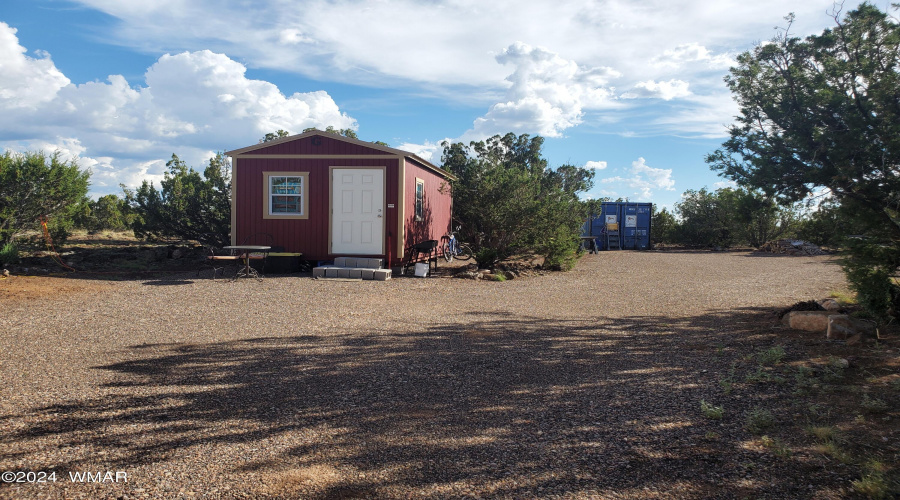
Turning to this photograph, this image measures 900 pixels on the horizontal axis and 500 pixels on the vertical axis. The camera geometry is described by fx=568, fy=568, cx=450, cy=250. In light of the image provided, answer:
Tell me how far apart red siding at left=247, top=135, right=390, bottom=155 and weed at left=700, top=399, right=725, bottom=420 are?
380 inches

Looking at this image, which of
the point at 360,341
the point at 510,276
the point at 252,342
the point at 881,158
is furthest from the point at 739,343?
the point at 510,276

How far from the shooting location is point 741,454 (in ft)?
10.2

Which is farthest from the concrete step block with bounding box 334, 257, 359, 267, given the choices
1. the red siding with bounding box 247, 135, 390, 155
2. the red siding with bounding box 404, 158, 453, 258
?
the red siding with bounding box 247, 135, 390, 155

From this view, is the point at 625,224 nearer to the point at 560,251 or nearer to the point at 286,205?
the point at 560,251

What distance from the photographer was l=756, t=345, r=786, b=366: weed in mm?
4870

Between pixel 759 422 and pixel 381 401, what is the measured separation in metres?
2.45

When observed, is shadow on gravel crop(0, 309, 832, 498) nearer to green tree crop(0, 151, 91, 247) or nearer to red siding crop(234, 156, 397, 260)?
red siding crop(234, 156, 397, 260)

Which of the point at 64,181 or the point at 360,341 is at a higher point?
the point at 64,181

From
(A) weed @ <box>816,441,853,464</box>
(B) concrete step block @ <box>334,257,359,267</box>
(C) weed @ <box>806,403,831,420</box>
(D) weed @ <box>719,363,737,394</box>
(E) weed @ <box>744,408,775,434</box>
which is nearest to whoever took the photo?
(A) weed @ <box>816,441,853,464</box>

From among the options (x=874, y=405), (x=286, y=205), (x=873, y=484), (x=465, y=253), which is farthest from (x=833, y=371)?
(x=465, y=253)

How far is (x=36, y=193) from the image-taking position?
12.5 m

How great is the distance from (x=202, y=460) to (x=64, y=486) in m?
0.61

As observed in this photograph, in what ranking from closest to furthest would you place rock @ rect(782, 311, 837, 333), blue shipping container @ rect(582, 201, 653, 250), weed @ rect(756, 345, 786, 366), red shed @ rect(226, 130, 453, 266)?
weed @ rect(756, 345, 786, 366) → rock @ rect(782, 311, 837, 333) → red shed @ rect(226, 130, 453, 266) → blue shipping container @ rect(582, 201, 653, 250)

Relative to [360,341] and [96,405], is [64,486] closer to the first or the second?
[96,405]
